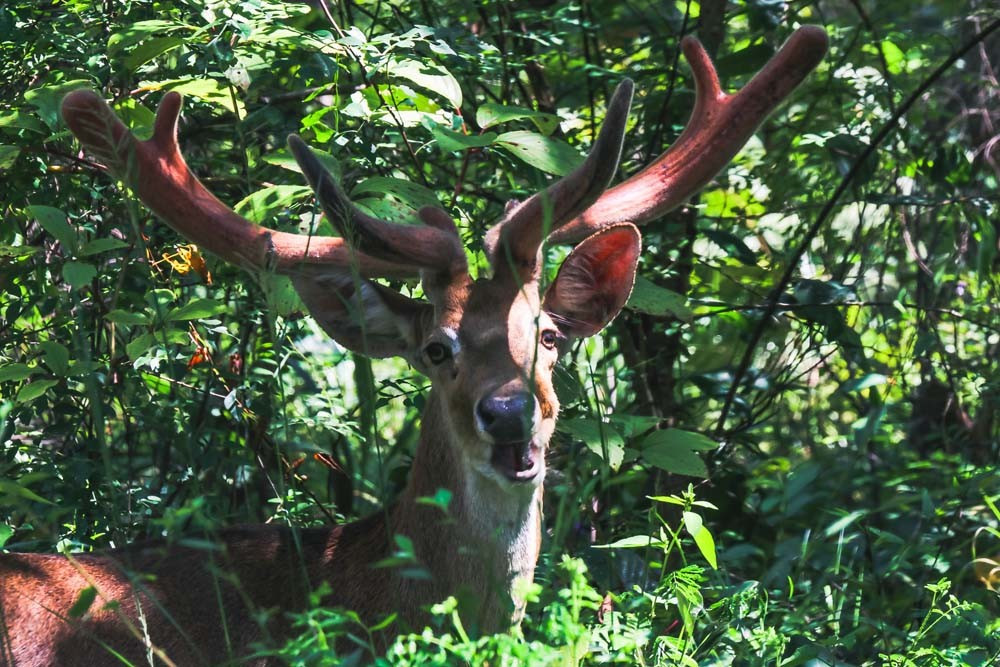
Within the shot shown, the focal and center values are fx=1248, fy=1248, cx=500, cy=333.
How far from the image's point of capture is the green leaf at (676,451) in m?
4.00

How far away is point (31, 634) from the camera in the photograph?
364cm

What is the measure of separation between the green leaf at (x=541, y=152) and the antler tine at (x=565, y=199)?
0.20 metres

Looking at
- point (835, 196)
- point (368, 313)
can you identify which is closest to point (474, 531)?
point (368, 313)

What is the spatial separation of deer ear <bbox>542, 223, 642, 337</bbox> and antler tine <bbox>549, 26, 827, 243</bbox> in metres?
0.17

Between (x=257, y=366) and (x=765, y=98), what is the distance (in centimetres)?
240

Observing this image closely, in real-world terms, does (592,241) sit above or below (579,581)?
above

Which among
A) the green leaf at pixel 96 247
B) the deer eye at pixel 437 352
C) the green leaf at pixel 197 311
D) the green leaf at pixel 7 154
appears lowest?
the deer eye at pixel 437 352

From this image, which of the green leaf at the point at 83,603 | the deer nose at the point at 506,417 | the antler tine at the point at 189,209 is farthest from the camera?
the antler tine at the point at 189,209

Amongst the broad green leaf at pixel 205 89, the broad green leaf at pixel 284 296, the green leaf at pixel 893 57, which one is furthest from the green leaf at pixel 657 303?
the green leaf at pixel 893 57

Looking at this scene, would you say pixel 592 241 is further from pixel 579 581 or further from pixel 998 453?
pixel 998 453

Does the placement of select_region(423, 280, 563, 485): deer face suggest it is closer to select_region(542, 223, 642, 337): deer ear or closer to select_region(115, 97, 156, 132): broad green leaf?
select_region(542, 223, 642, 337): deer ear

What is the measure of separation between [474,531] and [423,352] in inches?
23.0

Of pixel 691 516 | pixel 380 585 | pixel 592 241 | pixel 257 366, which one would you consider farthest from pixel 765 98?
pixel 257 366

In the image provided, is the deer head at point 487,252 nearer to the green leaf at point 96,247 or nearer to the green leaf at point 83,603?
the green leaf at point 96,247
